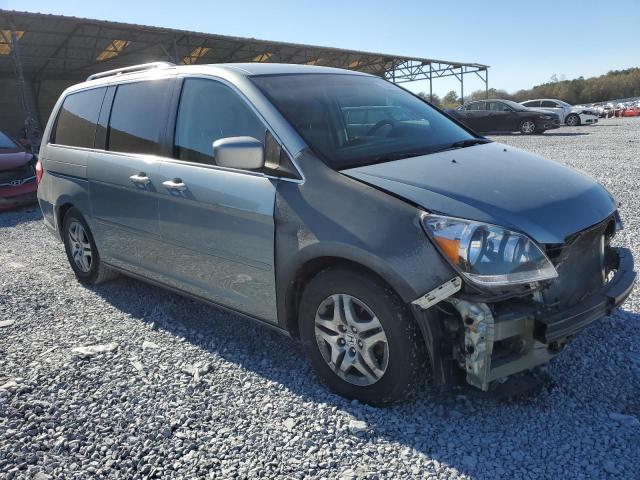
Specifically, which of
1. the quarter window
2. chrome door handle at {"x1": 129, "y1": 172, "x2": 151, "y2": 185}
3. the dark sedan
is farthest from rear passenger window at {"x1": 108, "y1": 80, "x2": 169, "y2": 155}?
the quarter window

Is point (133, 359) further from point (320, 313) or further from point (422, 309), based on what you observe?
point (422, 309)

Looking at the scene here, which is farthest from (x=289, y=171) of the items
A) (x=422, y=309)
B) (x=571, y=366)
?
(x=571, y=366)

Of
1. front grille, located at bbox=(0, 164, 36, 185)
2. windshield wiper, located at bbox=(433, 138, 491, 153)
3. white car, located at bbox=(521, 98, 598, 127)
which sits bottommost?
front grille, located at bbox=(0, 164, 36, 185)

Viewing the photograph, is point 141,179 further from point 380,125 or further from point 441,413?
point 441,413

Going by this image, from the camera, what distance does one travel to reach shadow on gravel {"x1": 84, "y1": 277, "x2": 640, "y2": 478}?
7.93ft

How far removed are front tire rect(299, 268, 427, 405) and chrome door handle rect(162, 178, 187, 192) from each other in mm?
1139

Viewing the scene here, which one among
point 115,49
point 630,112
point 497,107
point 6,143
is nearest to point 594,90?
point 630,112

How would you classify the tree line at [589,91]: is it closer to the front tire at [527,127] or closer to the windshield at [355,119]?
the front tire at [527,127]

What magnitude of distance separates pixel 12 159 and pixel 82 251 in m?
5.42

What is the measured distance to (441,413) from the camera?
276 centimetres

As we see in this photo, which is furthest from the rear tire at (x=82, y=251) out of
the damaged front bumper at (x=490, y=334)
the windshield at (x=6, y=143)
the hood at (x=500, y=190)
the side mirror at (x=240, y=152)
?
the windshield at (x=6, y=143)

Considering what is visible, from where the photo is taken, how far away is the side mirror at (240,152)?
2893 mm

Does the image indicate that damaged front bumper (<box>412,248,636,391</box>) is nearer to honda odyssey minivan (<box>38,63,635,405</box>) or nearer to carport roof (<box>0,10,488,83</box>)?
honda odyssey minivan (<box>38,63,635,405</box>)

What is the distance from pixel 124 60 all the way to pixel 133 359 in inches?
1047
